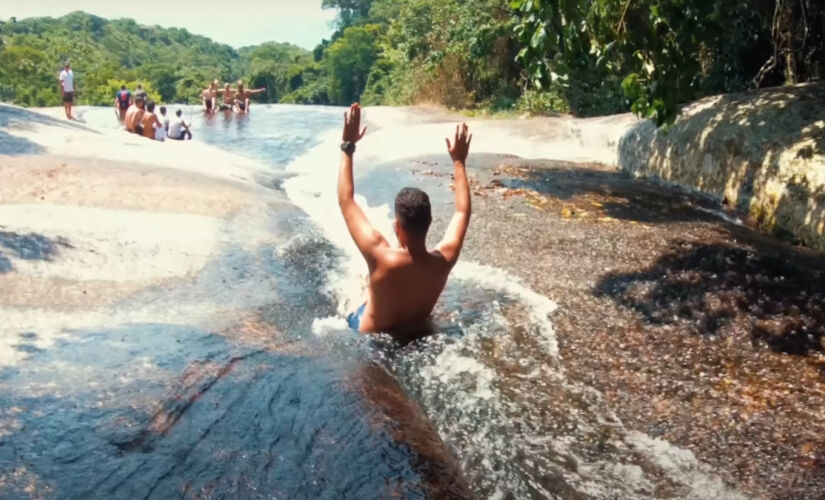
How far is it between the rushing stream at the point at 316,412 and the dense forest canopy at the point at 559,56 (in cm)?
284

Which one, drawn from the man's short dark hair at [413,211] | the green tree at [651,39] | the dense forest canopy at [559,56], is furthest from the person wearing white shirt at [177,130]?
the man's short dark hair at [413,211]

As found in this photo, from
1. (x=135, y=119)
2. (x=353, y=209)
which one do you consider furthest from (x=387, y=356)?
(x=135, y=119)

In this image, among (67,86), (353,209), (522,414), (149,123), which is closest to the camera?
(522,414)

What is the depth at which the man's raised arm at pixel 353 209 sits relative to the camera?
4.83 metres

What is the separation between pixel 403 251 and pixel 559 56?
3.66m

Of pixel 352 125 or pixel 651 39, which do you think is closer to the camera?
pixel 352 125

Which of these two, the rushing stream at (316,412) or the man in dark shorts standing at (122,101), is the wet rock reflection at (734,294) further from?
the man in dark shorts standing at (122,101)

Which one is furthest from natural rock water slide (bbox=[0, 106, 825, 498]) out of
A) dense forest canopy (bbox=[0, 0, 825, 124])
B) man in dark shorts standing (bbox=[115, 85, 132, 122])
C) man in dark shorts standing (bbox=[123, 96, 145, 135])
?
man in dark shorts standing (bbox=[115, 85, 132, 122])

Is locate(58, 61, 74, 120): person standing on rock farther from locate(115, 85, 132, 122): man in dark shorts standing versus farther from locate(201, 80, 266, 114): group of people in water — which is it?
locate(201, 80, 266, 114): group of people in water

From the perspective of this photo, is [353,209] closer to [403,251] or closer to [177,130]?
[403,251]

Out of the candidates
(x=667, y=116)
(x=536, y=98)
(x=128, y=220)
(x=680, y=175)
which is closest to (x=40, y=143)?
(x=128, y=220)

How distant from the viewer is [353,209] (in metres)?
4.93

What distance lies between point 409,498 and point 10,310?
3.86 m

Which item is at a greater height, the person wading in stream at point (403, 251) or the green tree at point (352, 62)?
the green tree at point (352, 62)
